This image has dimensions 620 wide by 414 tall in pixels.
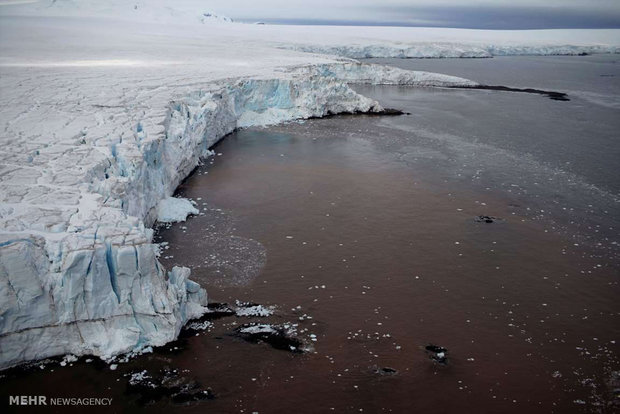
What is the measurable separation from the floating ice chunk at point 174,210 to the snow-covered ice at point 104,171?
89 millimetres

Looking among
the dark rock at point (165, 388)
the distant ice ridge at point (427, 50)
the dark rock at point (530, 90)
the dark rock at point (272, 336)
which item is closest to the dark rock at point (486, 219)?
the dark rock at point (272, 336)

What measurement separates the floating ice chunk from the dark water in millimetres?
288

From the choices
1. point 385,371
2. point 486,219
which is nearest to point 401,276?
point 385,371

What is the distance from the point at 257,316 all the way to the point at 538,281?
4.80 metres

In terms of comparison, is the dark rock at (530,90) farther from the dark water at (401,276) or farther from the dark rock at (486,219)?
the dark rock at (486,219)

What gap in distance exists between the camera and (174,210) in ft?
33.9

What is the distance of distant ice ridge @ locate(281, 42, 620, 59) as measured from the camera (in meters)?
45.1

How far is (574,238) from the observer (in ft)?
32.3

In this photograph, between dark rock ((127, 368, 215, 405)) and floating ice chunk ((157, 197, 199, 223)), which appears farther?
floating ice chunk ((157, 197, 199, 223))

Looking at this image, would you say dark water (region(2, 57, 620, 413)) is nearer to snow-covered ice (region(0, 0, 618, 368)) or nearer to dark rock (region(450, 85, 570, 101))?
snow-covered ice (region(0, 0, 618, 368))

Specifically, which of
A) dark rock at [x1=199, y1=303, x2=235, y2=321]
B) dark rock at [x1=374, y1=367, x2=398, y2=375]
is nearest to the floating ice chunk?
dark rock at [x1=199, y1=303, x2=235, y2=321]

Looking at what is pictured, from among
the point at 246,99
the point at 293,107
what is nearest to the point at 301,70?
the point at 293,107

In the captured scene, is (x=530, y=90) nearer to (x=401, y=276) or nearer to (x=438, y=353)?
(x=401, y=276)

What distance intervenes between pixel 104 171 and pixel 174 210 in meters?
2.11
